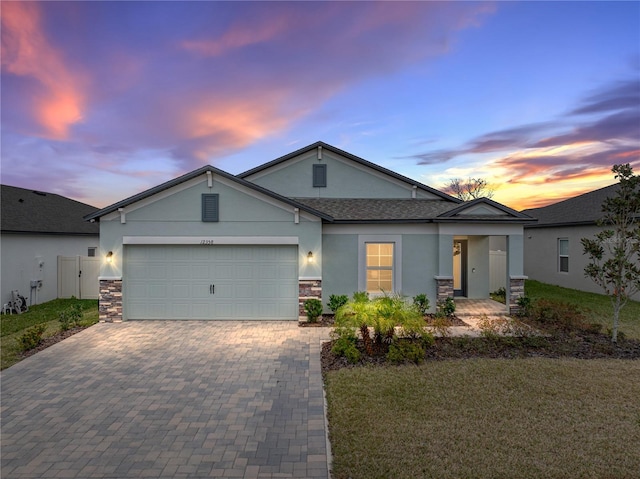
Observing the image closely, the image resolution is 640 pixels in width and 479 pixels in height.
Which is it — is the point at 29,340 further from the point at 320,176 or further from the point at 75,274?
the point at 320,176

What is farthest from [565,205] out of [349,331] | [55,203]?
[55,203]

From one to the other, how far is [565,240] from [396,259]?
42.6 feet

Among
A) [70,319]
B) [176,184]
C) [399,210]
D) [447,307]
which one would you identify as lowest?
[70,319]

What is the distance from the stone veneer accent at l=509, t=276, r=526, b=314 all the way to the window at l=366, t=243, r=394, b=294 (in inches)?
Result: 170

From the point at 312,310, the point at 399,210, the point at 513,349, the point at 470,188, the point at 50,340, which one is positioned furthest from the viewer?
the point at 470,188

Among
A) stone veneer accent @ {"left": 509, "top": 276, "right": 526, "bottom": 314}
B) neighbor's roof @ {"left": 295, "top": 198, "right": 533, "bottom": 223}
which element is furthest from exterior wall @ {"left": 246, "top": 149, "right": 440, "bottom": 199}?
stone veneer accent @ {"left": 509, "top": 276, "right": 526, "bottom": 314}

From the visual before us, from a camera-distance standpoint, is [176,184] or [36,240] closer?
[176,184]

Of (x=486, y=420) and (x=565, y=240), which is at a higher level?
(x=565, y=240)

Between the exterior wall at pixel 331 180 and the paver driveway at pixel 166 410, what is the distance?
283 inches

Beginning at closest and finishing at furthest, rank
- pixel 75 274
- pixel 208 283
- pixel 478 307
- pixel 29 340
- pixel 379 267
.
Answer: pixel 29 340 → pixel 208 283 → pixel 379 267 → pixel 478 307 → pixel 75 274

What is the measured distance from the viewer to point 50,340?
29.9 feet

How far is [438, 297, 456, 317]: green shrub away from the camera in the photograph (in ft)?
37.8

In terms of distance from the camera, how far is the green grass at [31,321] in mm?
8113

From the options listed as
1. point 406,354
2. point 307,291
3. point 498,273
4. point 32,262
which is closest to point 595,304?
point 498,273
